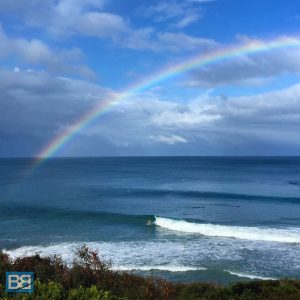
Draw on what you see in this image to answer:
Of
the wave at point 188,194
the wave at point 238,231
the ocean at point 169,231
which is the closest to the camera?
the ocean at point 169,231

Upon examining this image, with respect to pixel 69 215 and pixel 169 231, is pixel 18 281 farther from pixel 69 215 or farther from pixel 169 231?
pixel 69 215

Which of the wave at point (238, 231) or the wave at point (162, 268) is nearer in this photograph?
the wave at point (162, 268)

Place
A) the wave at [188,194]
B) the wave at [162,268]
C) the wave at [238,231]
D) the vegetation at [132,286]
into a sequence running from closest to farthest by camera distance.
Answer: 1. the vegetation at [132,286]
2. the wave at [162,268]
3. the wave at [238,231]
4. the wave at [188,194]

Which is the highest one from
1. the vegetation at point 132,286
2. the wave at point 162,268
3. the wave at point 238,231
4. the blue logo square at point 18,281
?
the blue logo square at point 18,281

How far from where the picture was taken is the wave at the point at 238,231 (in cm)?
4138

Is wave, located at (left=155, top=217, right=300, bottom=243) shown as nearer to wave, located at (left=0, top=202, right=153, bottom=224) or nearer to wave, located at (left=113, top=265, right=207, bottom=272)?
wave, located at (left=0, top=202, right=153, bottom=224)

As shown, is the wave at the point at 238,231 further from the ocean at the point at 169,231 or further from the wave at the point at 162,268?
the wave at the point at 162,268

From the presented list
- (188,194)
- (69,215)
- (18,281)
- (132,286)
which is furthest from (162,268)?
(188,194)

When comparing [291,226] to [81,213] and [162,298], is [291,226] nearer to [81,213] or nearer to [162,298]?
[81,213]

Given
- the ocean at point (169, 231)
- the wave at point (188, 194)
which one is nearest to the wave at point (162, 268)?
the ocean at point (169, 231)

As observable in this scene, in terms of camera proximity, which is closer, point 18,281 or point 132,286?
point 18,281

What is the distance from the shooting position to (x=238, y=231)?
4509 cm

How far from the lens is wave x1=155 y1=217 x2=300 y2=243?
4138cm

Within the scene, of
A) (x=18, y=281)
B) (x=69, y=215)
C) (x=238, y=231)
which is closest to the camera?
(x=18, y=281)
